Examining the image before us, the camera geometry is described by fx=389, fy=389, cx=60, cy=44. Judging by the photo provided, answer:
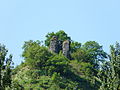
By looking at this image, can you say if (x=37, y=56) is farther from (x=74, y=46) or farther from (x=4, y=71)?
(x=4, y=71)

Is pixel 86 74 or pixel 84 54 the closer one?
pixel 86 74

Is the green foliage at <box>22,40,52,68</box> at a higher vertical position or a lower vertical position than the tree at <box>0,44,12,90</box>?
higher

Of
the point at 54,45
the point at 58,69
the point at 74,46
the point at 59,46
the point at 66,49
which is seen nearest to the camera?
the point at 58,69

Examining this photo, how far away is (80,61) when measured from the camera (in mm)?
77750

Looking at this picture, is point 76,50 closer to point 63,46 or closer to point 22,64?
point 63,46

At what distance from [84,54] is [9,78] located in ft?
176

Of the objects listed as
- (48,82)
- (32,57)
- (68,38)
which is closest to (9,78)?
(48,82)

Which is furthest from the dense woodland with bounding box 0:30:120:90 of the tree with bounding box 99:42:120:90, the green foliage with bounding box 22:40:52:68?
the tree with bounding box 99:42:120:90

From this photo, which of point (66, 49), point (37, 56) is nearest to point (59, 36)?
point (66, 49)

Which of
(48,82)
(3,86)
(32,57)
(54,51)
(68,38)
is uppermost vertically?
(68,38)

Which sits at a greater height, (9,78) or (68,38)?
(68,38)

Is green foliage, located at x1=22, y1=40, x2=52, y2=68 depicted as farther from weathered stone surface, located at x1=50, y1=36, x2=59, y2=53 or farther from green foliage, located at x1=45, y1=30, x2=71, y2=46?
green foliage, located at x1=45, y1=30, x2=71, y2=46

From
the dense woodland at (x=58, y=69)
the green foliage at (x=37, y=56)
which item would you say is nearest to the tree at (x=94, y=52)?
the dense woodland at (x=58, y=69)

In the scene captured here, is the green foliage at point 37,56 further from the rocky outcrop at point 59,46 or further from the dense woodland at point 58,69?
the rocky outcrop at point 59,46
